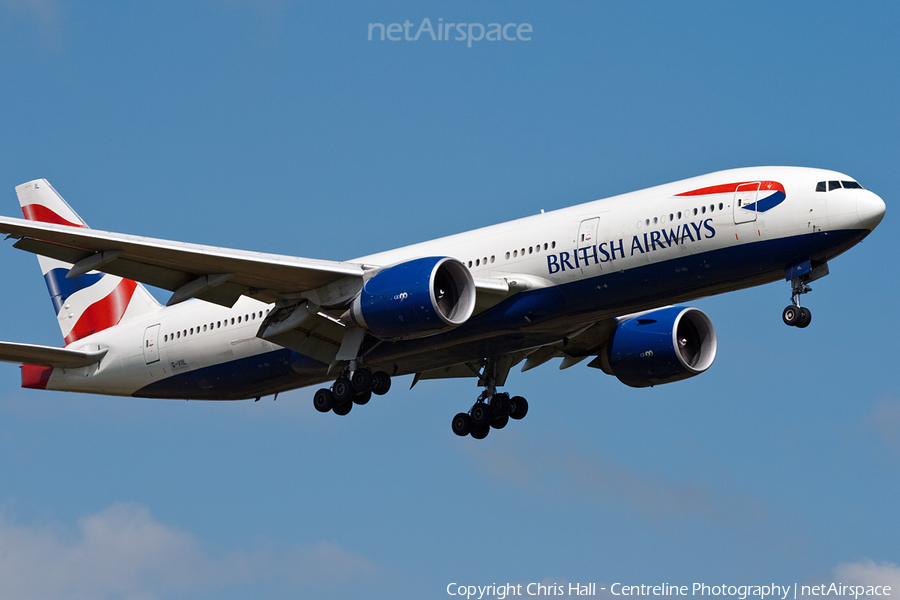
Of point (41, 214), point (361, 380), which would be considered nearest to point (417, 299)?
point (361, 380)

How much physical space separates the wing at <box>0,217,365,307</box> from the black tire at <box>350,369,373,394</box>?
2241 millimetres

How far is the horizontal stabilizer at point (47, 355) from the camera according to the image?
34438mm

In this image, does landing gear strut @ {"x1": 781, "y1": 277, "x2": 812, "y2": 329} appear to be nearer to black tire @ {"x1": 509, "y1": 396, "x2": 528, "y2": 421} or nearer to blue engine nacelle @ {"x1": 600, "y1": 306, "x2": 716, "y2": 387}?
blue engine nacelle @ {"x1": 600, "y1": 306, "x2": 716, "y2": 387}

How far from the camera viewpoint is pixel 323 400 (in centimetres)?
3384

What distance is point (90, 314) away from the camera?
3956 centimetres

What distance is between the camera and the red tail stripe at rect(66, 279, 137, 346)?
3916 centimetres

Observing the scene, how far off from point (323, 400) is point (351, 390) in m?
1.15

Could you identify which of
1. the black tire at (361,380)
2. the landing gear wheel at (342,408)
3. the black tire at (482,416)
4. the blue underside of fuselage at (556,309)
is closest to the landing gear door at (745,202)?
the blue underside of fuselage at (556,309)

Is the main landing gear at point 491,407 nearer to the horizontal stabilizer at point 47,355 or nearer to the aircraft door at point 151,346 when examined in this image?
the aircraft door at point 151,346

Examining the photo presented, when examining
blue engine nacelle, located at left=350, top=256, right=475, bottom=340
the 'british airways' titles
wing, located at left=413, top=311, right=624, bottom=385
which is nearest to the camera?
the 'british airways' titles

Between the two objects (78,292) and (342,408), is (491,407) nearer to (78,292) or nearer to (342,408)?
(342,408)

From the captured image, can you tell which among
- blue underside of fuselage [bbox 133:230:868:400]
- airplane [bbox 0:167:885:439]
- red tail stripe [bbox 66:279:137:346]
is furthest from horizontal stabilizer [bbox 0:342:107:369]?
blue underside of fuselage [bbox 133:230:868:400]

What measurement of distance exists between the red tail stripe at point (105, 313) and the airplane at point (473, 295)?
0.63 m

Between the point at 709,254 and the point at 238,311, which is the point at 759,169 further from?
the point at 238,311
